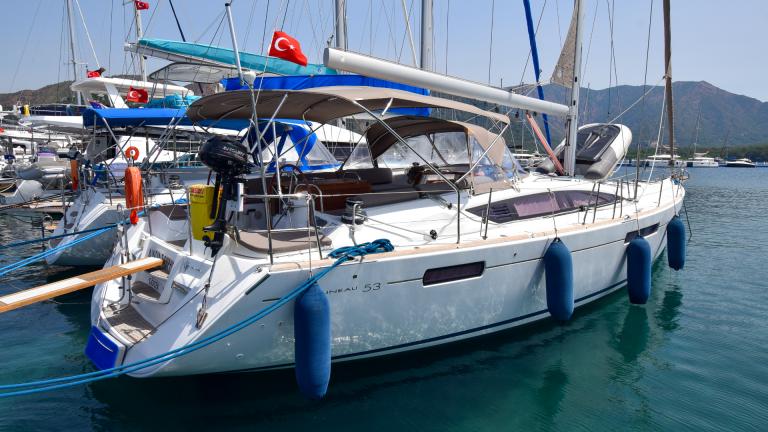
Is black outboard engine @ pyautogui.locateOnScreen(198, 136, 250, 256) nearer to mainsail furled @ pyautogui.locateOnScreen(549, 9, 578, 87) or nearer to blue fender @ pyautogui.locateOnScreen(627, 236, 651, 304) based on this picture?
blue fender @ pyautogui.locateOnScreen(627, 236, 651, 304)

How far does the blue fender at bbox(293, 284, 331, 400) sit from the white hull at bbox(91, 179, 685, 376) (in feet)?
0.78

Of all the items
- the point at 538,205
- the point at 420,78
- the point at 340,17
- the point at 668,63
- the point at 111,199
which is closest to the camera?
the point at 420,78

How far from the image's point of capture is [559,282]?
5.45 m

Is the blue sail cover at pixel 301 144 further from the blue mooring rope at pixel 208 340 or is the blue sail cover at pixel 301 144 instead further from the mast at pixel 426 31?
the blue mooring rope at pixel 208 340

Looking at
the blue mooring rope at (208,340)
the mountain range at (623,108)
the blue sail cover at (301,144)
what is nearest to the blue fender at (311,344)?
the blue mooring rope at (208,340)

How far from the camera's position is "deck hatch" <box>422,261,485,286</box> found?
484 centimetres

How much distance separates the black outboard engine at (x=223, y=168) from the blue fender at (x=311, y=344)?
3.20 feet

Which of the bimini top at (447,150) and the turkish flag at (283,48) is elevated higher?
the turkish flag at (283,48)

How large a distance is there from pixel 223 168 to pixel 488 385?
10.5ft

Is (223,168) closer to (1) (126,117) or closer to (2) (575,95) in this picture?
(2) (575,95)

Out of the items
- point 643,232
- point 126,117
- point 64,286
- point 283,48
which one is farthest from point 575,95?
point 126,117

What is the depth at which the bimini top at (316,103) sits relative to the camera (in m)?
4.98

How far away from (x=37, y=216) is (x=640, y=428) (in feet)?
61.3

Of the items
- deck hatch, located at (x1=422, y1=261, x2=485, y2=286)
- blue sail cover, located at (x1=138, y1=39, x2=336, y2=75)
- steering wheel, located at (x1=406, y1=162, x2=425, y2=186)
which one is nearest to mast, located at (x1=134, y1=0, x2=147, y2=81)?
blue sail cover, located at (x1=138, y1=39, x2=336, y2=75)
